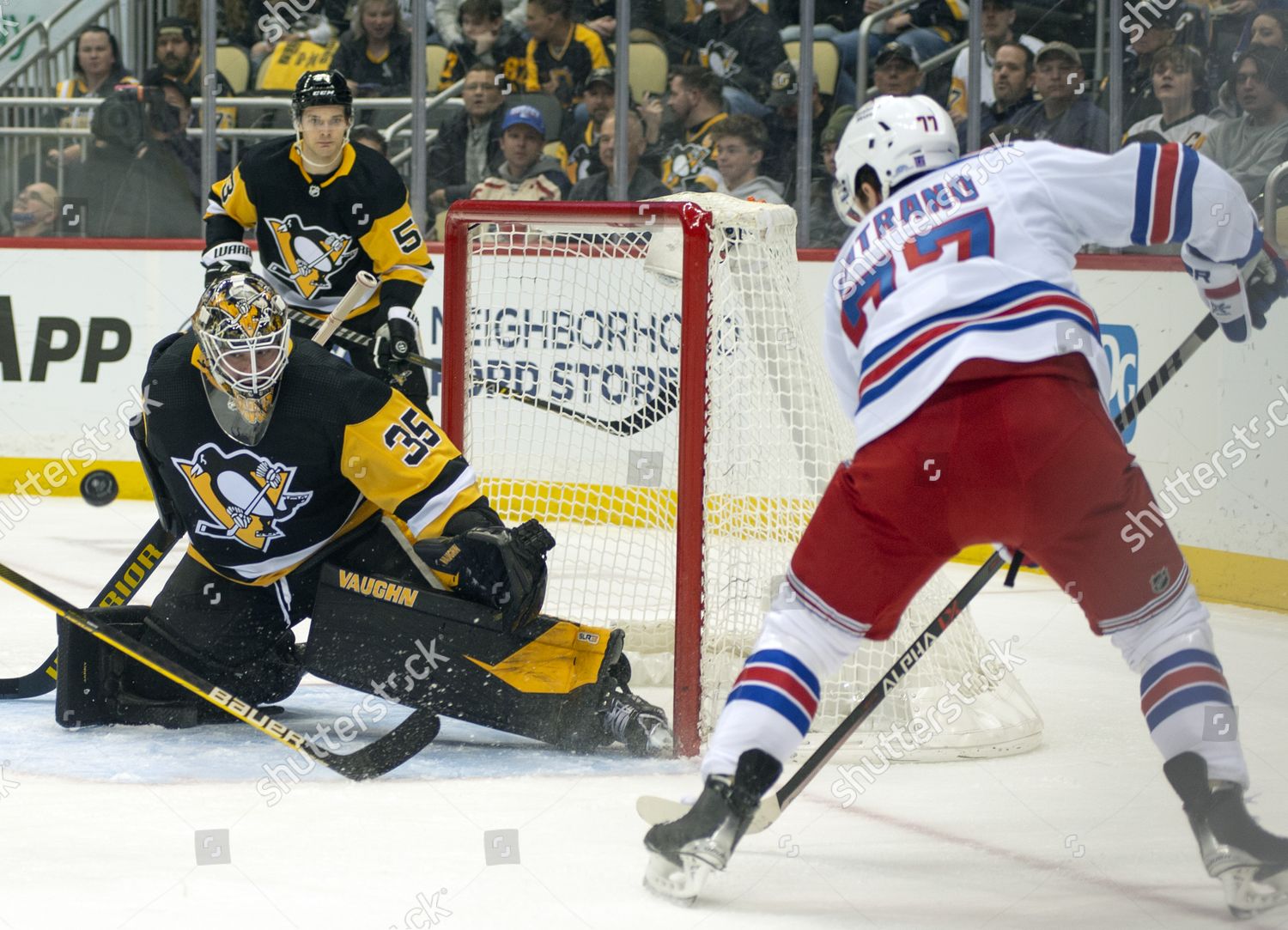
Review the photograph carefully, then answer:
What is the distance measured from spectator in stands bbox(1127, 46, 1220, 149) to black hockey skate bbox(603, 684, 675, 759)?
2.69 metres

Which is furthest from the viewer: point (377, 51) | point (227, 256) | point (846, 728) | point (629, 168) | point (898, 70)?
point (377, 51)

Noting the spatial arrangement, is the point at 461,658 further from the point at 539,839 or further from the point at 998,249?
the point at 998,249

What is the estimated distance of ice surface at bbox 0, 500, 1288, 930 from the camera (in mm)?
2133

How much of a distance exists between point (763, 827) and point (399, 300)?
6.98 ft

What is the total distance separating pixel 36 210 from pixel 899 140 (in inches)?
197

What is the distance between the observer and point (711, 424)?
290 centimetres

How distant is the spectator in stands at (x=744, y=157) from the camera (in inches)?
235

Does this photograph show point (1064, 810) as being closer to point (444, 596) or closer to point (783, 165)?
point (444, 596)

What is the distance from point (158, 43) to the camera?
21.0 ft

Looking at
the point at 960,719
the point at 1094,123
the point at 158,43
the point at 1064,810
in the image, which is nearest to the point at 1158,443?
the point at 1094,123

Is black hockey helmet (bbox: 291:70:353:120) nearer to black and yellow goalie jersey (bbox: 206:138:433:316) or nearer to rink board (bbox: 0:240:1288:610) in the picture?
black and yellow goalie jersey (bbox: 206:138:433:316)

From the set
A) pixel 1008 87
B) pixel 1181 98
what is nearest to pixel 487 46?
pixel 1008 87

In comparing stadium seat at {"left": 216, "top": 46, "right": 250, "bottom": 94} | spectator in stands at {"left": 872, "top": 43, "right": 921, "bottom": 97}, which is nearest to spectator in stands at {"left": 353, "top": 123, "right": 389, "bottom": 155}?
stadium seat at {"left": 216, "top": 46, "right": 250, "bottom": 94}

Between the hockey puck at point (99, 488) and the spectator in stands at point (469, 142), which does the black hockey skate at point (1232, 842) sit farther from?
the spectator in stands at point (469, 142)
